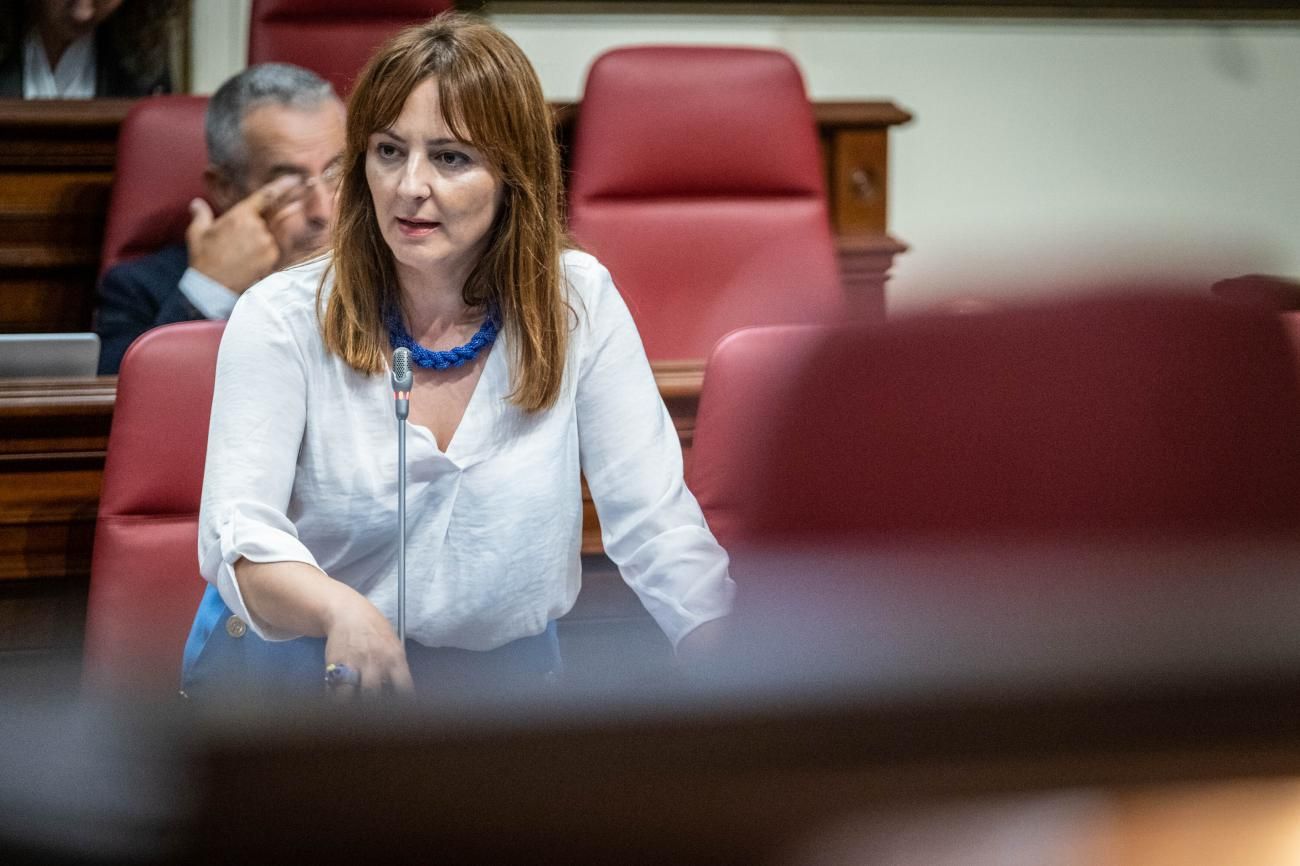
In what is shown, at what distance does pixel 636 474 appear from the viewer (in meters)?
0.87

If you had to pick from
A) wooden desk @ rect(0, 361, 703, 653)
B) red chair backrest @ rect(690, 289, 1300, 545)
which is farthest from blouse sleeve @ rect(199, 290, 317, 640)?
red chair backrest @ rect(690, 289, 1300, 545)

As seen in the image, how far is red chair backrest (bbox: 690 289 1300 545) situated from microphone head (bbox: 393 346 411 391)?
1.49ft

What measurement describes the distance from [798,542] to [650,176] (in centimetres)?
147

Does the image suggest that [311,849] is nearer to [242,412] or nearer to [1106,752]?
[1106,752]

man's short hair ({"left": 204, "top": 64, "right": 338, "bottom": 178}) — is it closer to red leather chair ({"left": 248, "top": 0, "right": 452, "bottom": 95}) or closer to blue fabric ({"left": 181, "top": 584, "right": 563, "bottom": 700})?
red leather chair ({"left": 248, "top": 0, "right": 452, "bottom": 95})

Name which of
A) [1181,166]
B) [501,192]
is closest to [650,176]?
[501,192]

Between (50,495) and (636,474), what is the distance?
0.50m

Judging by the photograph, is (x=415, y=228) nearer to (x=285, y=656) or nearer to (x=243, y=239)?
(x=285, y=656)

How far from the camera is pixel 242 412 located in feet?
2.61

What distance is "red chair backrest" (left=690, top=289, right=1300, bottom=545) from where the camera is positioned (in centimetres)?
27

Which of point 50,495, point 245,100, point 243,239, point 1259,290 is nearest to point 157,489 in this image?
point 50,495

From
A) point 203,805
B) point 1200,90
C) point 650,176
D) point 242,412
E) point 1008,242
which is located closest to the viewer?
→ point 203,805

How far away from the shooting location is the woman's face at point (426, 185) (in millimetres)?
828

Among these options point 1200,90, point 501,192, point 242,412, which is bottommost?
point 242,412
